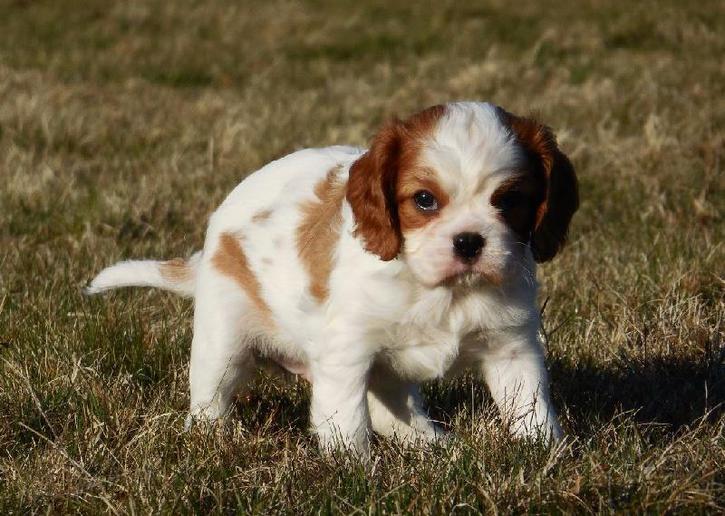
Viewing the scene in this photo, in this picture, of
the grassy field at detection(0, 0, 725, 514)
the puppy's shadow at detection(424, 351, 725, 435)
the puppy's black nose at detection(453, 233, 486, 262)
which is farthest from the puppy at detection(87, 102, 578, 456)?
the puppy's shadow at detection(424, 351, 725, 435)

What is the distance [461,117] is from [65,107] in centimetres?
613

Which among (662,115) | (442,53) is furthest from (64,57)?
(662,115)

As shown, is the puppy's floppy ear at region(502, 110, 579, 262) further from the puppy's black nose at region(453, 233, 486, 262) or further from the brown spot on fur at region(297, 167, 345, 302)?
the brown spot on fur at region(297, 167, 345, 302)

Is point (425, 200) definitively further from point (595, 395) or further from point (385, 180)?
point (595, 395)

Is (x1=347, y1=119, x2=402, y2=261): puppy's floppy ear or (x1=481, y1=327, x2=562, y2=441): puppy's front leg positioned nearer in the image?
(x1=347, y1=119, x2=402, y2=261): puppy's floppy ear

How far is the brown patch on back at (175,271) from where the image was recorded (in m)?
4.18

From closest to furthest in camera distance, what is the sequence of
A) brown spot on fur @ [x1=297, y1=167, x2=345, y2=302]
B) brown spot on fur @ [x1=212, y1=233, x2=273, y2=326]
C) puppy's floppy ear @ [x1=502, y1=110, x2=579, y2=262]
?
puppy's floppy ear @ [x1=502, y1=110, x2=579, y2=262]
brown spot on fur @ [x1=297, y1=167, x2=345, y2=302]
brown spot on fur @ [x1=212, y1=233, x2=273, y2=326]

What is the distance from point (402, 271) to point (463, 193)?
327 millimetres

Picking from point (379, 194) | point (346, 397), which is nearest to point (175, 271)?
point (346, 397)

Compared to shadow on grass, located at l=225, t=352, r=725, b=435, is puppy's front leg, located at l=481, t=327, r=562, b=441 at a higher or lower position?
higher

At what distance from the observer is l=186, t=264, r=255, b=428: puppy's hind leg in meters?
3.68

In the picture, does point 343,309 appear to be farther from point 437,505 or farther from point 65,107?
point 65,107

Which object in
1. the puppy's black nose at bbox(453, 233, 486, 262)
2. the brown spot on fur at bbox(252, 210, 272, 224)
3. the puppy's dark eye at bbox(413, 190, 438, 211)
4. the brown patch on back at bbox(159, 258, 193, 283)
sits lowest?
the brown patch on back at bbox(159, 258, 193, 283)

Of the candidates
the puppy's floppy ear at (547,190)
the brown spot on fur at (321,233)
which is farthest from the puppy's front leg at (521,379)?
Result: the brown spot on fur at (321,233)
